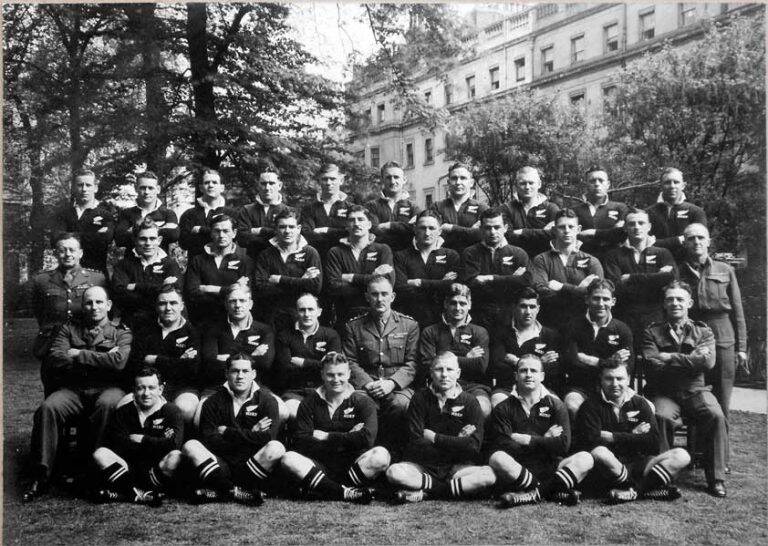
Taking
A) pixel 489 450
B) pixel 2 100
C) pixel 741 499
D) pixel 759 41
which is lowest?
pixel 741 499

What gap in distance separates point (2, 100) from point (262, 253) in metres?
2.47

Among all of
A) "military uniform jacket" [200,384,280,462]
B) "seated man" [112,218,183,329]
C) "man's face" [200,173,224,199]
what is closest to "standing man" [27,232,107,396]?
"seated man" [112,218,183,329]

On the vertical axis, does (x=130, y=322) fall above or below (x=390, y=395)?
above

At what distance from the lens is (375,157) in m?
9.23

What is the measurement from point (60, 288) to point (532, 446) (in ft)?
13.1

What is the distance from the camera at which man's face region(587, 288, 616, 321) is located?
5128mm

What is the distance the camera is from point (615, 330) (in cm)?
514

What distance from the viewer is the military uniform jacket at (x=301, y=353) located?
17.0 feet

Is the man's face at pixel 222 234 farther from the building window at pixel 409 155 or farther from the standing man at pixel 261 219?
the building window at pixel 409 155

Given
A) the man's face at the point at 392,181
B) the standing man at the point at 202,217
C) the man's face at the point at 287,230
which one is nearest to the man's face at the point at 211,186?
the standing man at the point at 202,217

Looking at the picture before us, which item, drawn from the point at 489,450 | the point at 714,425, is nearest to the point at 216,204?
the point at 489,450

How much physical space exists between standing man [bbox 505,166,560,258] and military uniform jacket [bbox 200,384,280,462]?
270cm

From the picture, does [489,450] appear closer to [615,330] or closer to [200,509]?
[615,330]

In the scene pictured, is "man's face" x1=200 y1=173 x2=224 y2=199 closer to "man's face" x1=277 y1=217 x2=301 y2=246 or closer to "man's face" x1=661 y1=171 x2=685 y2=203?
"man's face" x1=277 y1=217 x2=301 y2=246
